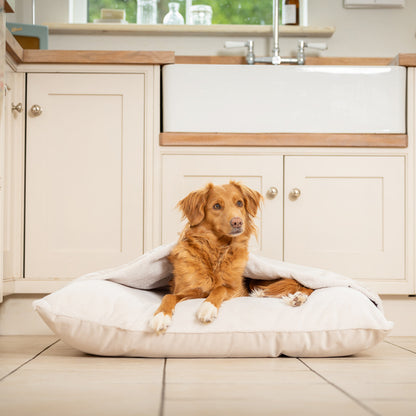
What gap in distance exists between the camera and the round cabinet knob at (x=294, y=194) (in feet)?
7.56

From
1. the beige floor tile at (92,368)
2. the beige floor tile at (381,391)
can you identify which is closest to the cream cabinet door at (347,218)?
the beige floor tile at (92,368)

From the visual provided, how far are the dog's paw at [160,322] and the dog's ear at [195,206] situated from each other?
0.33m

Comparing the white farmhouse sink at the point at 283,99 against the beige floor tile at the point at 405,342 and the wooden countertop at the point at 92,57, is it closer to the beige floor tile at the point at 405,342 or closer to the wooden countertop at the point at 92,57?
the wooden countertop at the point at 92,57

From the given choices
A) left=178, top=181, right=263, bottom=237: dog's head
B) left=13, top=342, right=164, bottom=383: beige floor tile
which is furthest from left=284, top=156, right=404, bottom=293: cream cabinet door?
left=13, top=342, right=164, bottom=383: beige floor tile

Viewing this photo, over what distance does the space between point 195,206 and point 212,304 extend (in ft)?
1.06

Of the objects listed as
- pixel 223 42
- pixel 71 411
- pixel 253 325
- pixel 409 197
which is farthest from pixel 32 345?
pixel 223 42

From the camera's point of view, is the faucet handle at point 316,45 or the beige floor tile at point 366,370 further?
the faucet handle at point 316,45

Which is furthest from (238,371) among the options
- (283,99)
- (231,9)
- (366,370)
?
A: (231,9)

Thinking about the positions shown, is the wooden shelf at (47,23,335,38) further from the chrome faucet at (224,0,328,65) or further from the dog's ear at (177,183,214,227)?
the dog's ear at (177,183,214,227)

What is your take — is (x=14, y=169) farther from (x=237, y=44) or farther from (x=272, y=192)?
(x=237, y=44)

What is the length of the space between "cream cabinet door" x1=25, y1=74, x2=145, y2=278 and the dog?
1.70ft

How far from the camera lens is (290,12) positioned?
302 centimetres

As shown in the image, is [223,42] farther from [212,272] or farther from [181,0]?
[212,272]

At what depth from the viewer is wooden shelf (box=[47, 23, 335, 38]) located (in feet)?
9.74
